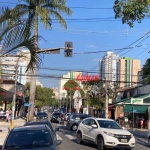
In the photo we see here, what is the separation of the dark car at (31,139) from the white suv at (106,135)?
23.3 ft

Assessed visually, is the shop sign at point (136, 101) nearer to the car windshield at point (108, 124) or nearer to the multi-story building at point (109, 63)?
the multi-story building at point (109, 63)

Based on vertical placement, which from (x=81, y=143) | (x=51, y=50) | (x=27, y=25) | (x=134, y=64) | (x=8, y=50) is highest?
(x=134, y=64)

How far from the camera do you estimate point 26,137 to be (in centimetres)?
1014

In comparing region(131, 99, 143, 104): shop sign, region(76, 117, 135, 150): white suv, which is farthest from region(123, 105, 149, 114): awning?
region(76, 117, 135, 150): white suv

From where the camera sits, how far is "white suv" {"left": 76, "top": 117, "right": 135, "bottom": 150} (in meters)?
17.2

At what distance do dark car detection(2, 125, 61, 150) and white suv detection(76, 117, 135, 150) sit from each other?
709cm

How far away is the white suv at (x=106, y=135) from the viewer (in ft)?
56.3

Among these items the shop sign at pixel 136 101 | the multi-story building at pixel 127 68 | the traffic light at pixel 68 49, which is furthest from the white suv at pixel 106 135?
the shop sign at pixel 136 101

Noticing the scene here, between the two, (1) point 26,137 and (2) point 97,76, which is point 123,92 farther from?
(1) point 26,137

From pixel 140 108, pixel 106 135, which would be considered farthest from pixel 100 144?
pixel 140 108

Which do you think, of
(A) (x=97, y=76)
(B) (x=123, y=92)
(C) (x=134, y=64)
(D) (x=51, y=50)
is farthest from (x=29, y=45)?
(B) (x=123, y=92)

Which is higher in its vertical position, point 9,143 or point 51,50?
point 51,50

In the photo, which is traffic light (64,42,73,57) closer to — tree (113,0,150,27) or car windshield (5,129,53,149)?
tree (113,0,150,27)

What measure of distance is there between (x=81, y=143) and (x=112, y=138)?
12.3 ft
